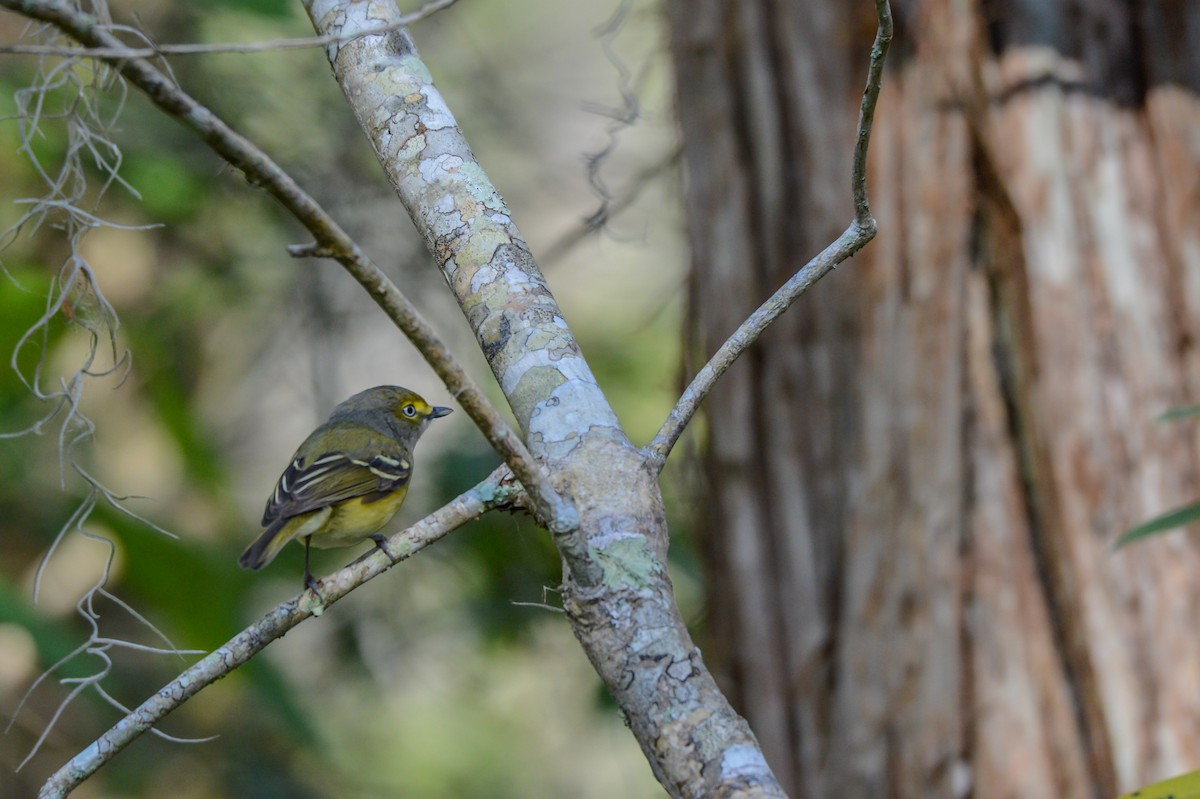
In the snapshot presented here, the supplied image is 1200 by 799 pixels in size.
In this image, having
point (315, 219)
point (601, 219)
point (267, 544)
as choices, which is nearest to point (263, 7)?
point (601, 219)

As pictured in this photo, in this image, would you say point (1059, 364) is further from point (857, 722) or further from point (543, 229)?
point (543, 229)

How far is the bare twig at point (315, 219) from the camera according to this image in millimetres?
969

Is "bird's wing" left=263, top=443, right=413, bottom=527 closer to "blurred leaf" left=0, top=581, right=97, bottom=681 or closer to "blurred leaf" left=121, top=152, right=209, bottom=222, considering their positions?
"blurred leaf" left=0, top=581, right=97, bottom=681

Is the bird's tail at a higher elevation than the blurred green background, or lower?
lower

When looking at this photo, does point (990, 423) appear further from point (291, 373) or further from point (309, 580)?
point (291, 373)

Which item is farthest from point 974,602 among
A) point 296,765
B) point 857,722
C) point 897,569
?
point 296,765

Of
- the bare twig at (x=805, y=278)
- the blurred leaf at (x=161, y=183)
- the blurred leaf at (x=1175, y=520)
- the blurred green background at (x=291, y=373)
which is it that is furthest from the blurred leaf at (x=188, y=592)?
the blurred leaf at (x=1175, y=520)

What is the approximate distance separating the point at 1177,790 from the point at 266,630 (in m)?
1.23

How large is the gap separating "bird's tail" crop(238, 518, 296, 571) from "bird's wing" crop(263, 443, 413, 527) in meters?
0.03

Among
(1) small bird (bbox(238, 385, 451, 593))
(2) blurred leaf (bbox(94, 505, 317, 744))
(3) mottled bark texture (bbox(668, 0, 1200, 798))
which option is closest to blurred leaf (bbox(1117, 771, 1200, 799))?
(1) small bird (bbox(238, 385, 451, 593))

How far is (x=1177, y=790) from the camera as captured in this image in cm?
138

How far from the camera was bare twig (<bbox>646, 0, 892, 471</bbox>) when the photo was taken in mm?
1458

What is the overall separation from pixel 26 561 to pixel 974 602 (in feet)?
13.3

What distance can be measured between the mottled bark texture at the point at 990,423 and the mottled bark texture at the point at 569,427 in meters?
1.76
